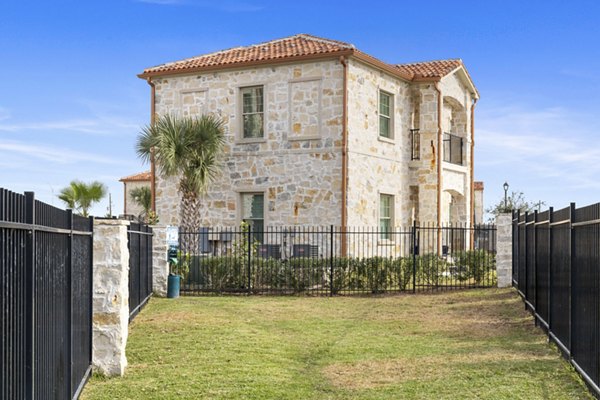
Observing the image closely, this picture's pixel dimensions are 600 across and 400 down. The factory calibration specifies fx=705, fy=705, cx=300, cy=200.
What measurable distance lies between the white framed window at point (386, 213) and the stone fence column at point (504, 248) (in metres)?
5.82

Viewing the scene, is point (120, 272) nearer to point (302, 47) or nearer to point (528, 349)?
point (528, 349)

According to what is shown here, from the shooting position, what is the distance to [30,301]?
487 centimetres

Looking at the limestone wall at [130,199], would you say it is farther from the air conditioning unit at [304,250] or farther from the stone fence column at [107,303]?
the stone fence column at [107,303]

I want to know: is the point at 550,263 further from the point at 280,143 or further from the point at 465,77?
the point at 465,77

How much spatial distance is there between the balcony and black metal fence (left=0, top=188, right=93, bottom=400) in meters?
21.8

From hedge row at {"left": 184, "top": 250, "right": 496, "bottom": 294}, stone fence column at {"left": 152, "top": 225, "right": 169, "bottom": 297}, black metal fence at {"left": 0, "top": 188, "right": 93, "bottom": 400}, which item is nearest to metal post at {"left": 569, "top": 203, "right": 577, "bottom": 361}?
black metal fence at {"left": 0, "top": 188, "right": 93, "bottom": 400}

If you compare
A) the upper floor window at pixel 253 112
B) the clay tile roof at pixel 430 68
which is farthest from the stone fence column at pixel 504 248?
the upper floor window at pixel 253 112

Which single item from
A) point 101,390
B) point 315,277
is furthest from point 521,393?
point 315,277

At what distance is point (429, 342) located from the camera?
11.0 metres

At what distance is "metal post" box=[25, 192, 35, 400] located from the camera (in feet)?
15.9

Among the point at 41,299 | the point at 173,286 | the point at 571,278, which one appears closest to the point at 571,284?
the point at 571,278

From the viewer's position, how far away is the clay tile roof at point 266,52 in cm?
2253

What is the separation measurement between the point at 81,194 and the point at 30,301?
31.8 metres

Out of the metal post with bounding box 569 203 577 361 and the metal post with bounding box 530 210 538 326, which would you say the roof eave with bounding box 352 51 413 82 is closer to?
the metal post with bounding box 530 210 538 326
